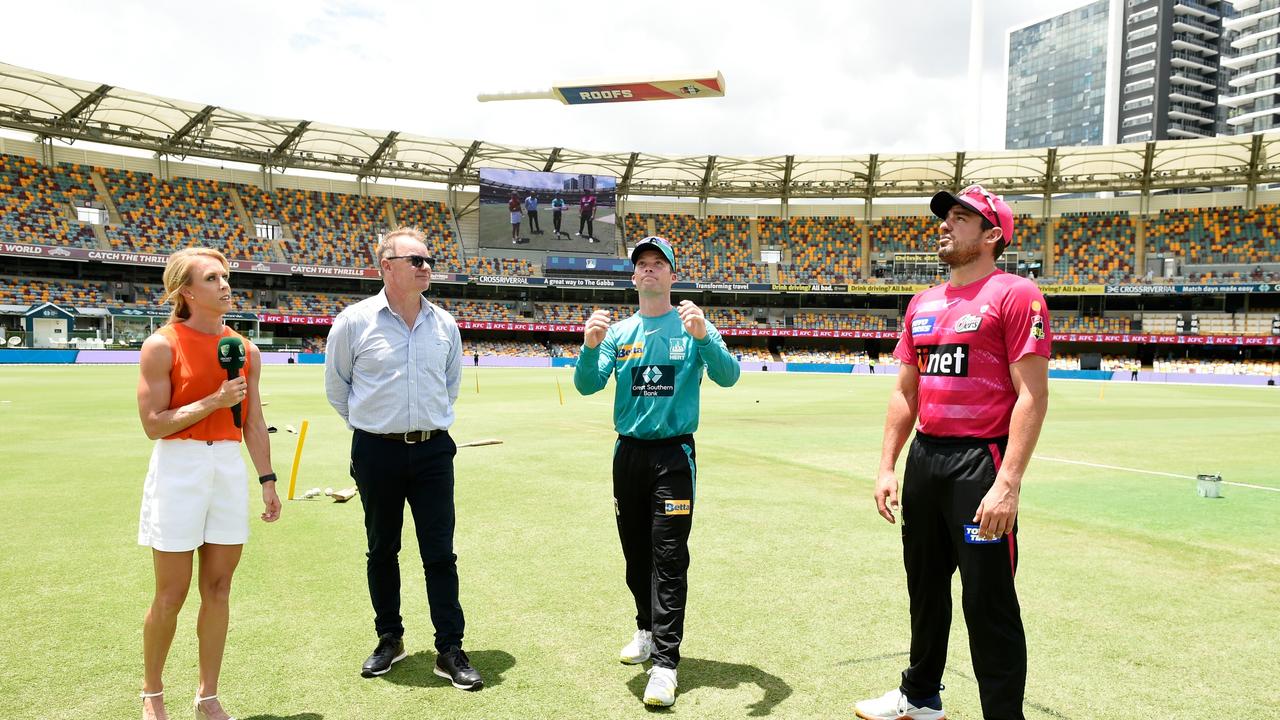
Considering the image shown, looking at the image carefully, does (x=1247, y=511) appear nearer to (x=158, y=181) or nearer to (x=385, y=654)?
(x=385, y=654)

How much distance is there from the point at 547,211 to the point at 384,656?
65.6 metres

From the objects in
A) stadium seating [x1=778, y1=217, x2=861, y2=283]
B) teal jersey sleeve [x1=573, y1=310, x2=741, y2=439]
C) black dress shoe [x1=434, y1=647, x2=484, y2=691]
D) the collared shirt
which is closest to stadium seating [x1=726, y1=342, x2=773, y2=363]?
stadium seating [x1=778, y1=217, x2=861, y2=283]

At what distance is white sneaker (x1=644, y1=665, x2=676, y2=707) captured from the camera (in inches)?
151

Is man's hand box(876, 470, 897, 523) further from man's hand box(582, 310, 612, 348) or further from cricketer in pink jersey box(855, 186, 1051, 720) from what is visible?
man's hand box(582, 310, 612, 348)

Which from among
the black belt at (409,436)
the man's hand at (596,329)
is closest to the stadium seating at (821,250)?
the man's hand at (596,329)

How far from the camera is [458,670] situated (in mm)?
4141

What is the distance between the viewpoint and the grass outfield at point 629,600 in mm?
4012

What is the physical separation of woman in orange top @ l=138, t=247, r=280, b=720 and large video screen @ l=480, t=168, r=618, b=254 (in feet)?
211

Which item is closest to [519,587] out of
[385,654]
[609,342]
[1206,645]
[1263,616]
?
[385,654]

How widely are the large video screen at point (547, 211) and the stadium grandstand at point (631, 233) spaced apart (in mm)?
1108

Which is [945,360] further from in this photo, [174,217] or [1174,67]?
[1174,67]

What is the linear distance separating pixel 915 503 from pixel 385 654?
3.12 metres

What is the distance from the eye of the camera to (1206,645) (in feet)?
15.5

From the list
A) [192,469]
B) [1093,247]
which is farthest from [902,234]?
[192,469]
